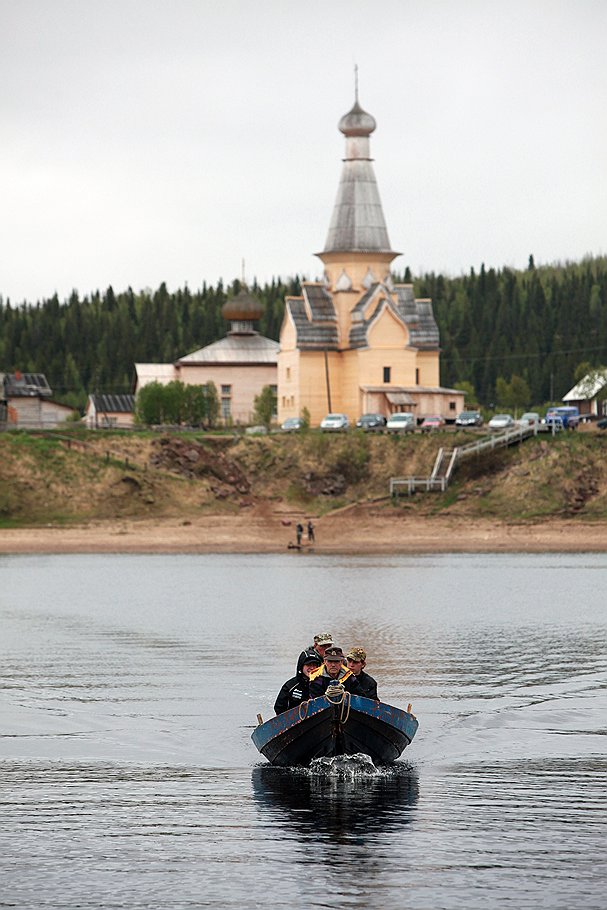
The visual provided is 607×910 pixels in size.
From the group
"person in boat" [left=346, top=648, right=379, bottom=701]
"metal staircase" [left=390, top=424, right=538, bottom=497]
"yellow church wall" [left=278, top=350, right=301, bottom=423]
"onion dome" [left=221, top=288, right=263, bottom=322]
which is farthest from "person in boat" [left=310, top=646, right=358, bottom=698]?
"onion dome" [left=221, top=288, right=263, bottom=322]

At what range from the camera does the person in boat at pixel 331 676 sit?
30.0 metres

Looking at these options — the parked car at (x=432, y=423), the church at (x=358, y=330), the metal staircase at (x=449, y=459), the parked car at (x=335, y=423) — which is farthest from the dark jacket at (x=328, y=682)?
the church at (x=358, y=330)

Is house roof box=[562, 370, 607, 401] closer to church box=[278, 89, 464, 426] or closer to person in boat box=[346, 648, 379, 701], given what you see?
church box=[278, 89, 464, 426]

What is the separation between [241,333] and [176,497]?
185 ft

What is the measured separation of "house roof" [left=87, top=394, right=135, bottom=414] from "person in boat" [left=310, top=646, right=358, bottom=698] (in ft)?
470

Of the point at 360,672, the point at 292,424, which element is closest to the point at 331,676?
the point at 360,672

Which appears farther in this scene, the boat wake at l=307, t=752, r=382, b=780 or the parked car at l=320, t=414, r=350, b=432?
the parked car at l=320, t=414, r=350, b=432

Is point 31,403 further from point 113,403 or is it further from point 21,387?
point 113,403

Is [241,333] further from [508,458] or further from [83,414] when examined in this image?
[508,458]

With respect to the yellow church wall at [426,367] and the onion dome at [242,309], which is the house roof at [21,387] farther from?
the yellow church wall at [426,367]

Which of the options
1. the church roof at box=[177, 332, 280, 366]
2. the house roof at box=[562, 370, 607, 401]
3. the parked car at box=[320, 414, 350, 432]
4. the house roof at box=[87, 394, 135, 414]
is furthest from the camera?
the house roof at box=[87, 394, 135, 414]

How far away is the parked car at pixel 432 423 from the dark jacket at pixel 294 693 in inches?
3435

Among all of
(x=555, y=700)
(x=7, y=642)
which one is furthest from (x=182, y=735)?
(x=7, y=642)

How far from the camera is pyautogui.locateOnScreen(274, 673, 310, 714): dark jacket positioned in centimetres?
3086
